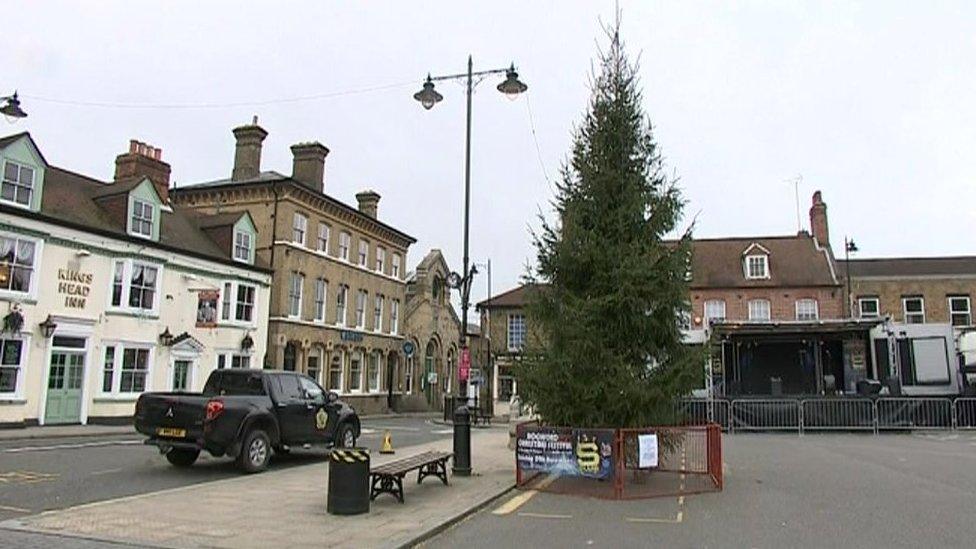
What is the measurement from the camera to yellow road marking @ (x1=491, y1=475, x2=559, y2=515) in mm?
10203

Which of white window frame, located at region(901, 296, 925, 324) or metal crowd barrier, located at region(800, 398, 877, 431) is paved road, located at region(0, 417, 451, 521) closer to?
metal crowd barrier, located at region(800, 398, 877, 431)

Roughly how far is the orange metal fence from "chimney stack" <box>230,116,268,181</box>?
2874 cm

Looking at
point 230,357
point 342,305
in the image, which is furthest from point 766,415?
point 342,305

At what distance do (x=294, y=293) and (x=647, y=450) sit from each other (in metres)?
26.9

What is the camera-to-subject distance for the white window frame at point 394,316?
45.7 m

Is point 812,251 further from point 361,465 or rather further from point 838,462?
point 361,465

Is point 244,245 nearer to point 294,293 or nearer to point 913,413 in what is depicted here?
point 294,293

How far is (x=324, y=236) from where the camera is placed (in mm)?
38406

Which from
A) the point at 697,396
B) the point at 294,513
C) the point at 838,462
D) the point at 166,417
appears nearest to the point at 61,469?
the point at 166,417

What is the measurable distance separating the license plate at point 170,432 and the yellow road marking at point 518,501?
5.80 meters

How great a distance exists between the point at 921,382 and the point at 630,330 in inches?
729

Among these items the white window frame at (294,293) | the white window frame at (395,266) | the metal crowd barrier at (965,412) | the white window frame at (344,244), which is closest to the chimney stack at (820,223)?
the metal crowd barrier at (965,412)

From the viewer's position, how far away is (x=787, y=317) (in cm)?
4319

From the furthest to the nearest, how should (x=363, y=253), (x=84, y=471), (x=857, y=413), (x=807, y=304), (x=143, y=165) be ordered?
(x=807, y=304) < (x=363, y=253) < (x=143, y=165) < (x=857, y=413) < (x=84, y=471)
